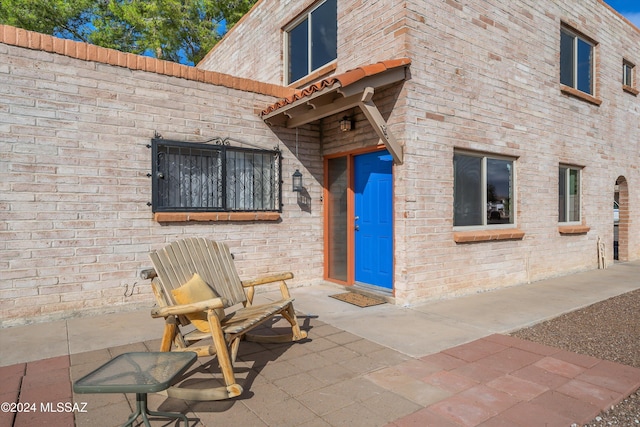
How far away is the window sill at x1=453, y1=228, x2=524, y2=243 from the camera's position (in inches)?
223

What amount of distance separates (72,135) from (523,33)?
23.6ft

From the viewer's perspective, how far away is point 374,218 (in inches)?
231

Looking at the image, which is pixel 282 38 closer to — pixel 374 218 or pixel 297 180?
pixel 297 180

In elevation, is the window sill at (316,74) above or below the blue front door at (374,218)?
above

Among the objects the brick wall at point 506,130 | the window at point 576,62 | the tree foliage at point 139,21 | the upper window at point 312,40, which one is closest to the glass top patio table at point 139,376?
the brick wall at point 506,130

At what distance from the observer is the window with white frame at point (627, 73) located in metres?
9.67

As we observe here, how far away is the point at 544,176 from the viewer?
717cm

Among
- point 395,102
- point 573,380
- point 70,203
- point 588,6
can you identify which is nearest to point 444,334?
point 573,380

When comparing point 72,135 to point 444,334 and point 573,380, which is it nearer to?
point 444,334

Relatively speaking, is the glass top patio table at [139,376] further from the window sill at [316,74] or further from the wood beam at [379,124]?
the window sill at [316,74]

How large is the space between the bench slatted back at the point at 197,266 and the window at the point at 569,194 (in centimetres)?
707

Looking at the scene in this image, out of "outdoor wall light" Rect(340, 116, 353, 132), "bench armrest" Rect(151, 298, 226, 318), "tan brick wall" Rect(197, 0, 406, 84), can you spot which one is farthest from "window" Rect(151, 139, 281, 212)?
"bench armrest" Rect(151, 298, 226, 318)

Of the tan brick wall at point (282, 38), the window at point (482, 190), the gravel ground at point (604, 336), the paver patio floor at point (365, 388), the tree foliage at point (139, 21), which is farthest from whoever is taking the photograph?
the tree foliage at point (139, 21)

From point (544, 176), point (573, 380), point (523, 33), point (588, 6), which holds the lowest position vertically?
point (573, 380)
